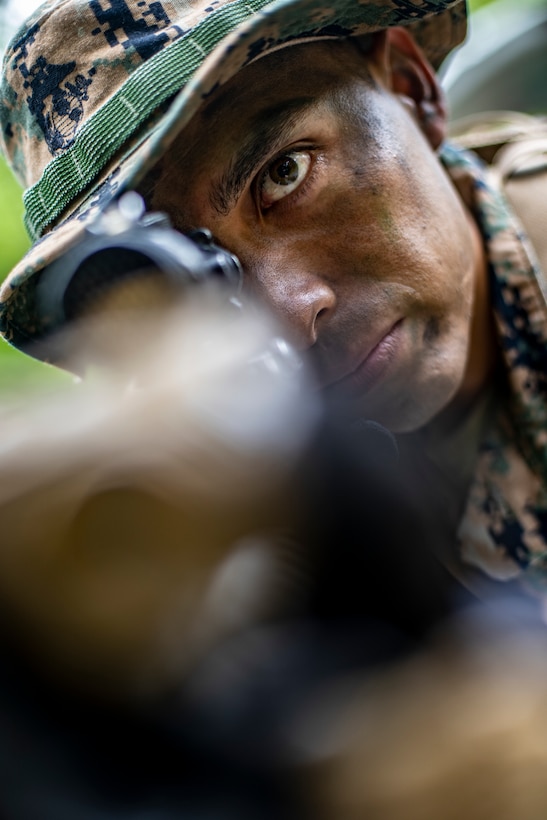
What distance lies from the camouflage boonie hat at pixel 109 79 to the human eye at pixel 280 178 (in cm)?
12

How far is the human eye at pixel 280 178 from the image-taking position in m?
0.84

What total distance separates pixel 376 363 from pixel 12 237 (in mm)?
1300

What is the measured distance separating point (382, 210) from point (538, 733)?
0.61 metres

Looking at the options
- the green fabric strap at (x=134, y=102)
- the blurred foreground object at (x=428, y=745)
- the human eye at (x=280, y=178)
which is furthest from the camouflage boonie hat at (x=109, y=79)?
the blurred foreground object at (x=428, y=745)

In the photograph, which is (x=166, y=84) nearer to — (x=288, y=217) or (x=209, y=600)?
(x=288, y=217)

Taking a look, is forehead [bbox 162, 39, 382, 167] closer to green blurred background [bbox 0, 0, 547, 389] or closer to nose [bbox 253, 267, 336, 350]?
nose [bbox 253, 267, 336, 350]

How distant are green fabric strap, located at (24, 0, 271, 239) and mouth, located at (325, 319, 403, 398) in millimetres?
386

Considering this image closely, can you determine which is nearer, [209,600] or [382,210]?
[209,600]

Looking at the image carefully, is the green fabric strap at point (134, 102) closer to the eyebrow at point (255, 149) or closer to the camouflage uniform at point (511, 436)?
the eyebrow at point (255, 149)

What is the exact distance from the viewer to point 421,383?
0.95 meters

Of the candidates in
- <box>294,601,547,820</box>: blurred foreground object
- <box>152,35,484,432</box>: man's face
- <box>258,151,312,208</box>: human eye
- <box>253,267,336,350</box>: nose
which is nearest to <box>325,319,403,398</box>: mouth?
<box>152,35,484,432</box>: man's face

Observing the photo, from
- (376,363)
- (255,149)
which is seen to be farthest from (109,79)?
(376,363)

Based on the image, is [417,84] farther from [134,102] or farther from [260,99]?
[134,102]

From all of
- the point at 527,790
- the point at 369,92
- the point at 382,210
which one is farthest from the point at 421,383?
the point at 527,790
